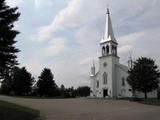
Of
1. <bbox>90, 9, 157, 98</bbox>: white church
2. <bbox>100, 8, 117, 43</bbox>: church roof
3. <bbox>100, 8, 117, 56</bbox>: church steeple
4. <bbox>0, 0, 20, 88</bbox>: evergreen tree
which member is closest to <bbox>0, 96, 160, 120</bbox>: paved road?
<bbox>0, 0, 20, 88</bbox>: evergreen tree

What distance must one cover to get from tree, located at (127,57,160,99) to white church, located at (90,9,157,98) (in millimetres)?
11485

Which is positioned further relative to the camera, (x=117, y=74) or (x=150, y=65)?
(x=117, y=74)

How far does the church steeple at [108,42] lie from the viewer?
6712 centimetres

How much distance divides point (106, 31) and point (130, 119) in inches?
2150

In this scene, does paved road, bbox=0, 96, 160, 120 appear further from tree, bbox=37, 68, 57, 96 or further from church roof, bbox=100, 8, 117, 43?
church roof, bbox=100, 8, 117, 43

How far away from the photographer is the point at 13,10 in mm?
20875

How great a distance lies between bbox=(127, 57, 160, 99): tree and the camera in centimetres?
4953

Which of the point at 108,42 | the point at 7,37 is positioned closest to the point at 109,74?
the point at 108,42

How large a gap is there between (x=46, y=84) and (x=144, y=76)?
80.4ft

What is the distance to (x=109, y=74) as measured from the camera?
65.8 m

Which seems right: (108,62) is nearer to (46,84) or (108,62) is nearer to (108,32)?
(108,32)

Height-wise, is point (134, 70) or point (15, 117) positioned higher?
point (134, 70)

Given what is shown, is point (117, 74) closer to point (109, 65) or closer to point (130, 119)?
point (109, 65)

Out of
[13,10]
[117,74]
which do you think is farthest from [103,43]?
[13,10]
